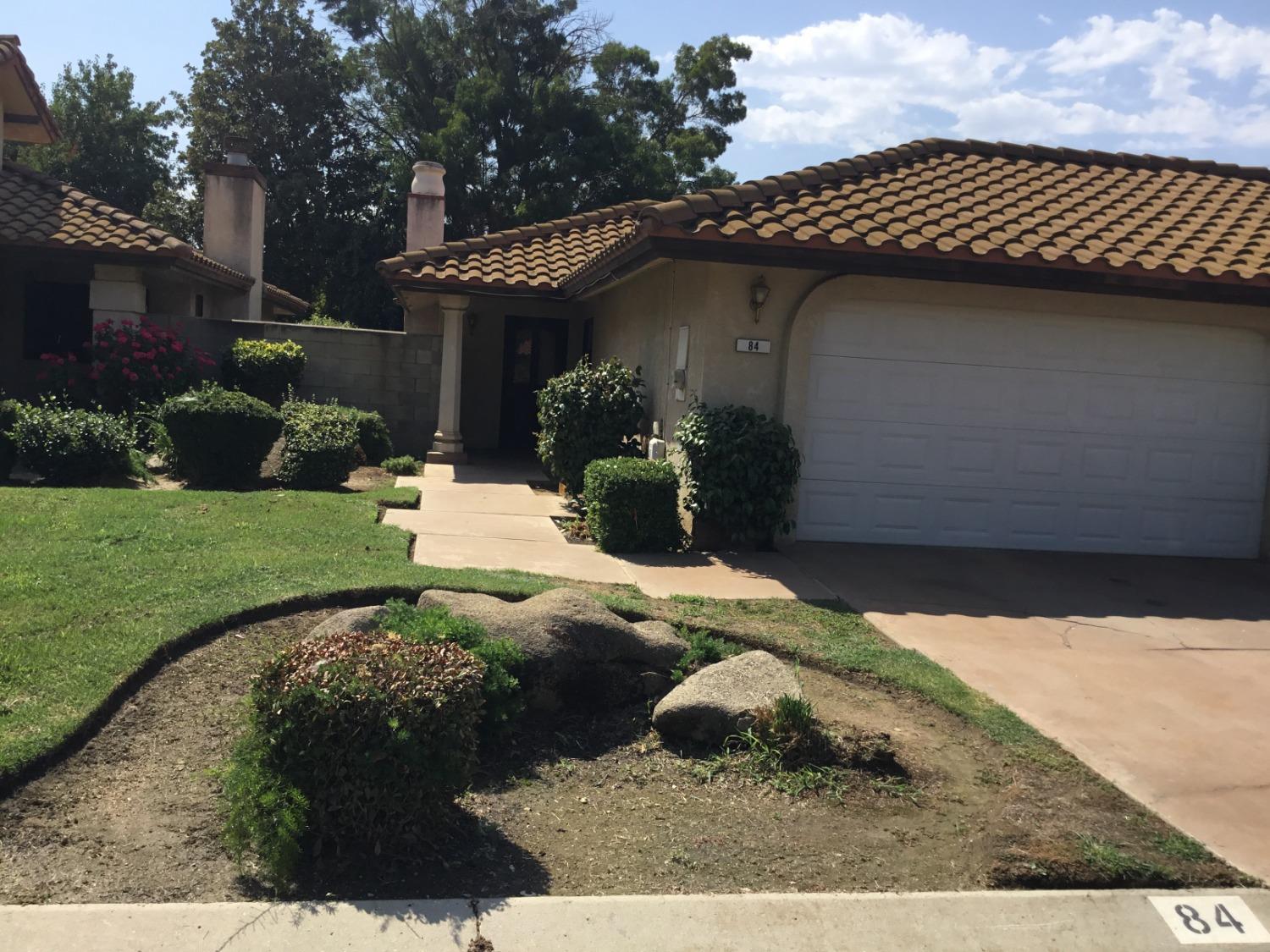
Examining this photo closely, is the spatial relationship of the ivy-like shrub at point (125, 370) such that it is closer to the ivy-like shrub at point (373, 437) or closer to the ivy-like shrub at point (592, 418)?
the ivy-like shrub at point (373, 437)

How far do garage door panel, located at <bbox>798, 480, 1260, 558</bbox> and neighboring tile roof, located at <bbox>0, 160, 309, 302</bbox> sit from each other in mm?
9792

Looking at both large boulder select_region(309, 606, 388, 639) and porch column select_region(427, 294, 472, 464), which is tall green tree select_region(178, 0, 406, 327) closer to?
porch column select_region(427, 294, 472, 464)

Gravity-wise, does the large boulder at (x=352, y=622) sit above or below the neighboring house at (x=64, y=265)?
below

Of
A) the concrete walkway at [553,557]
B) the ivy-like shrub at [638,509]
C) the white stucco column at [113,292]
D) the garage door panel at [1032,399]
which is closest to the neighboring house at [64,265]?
the white stucco column at [113,292]

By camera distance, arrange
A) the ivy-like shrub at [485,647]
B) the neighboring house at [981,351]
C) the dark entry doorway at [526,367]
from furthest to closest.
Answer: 1. the dark entry doorway at [526,367]
2. the neighboring house at [981,351]
3. the ivy-like shrub at [485,647]

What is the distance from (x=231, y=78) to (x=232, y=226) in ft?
69.7

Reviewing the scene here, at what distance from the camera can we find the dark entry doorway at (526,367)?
63.5ft

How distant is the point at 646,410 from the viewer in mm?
12898

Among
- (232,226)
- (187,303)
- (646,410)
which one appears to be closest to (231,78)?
(232,226)

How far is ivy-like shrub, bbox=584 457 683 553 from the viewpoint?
9.81 meters

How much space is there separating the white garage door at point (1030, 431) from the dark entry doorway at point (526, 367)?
9629 mm

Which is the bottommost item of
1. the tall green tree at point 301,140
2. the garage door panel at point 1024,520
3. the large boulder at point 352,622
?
the large boulder at point 352,622

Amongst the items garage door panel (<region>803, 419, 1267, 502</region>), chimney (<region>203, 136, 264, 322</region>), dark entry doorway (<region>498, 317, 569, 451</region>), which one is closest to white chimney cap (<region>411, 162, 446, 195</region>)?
chimney (<region>203, 136, 264, 322</region>)

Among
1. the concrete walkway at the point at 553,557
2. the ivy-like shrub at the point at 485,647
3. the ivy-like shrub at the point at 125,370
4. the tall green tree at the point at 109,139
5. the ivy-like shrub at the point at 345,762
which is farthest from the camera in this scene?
the tall green tree at the point at 109,139
